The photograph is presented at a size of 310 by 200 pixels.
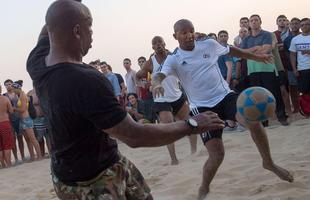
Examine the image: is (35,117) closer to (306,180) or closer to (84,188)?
(306,180)

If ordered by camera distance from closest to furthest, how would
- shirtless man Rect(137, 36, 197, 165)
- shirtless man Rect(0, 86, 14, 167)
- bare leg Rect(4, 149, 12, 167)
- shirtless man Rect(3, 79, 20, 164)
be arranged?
1. shirtless man Rect(137, 36, 197, 165)
2. shirtless man Rect(0, 86, 14, 167)
3. bare leg Rect(4, 149, 12, 167)
4. shirtless man Rect(3, 79, 20, 164)

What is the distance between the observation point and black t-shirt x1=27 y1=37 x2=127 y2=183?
85.7 inches

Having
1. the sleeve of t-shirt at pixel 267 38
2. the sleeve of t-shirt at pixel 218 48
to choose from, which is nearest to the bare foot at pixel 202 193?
the sleeve of t-shirt at pixel 218 48

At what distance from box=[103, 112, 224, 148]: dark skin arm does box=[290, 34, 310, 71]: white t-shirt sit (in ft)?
20.8

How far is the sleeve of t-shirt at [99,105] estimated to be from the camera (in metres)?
2.17

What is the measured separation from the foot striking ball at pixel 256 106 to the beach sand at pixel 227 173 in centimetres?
78

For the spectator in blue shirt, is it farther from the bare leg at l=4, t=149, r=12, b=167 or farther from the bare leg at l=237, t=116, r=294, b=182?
the bare leg at l=237, t=116, r=294, b=182

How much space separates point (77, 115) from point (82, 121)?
0.18 feet

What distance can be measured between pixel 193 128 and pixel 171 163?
14.7ft

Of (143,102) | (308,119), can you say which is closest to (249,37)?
(308,119)

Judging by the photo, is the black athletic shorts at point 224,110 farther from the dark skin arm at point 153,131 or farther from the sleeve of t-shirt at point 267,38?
the sleeve of t-shirt at point 267,38

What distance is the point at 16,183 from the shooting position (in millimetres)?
7406

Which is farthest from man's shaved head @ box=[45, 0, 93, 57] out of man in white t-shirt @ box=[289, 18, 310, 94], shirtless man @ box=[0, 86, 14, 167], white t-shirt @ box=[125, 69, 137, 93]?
white t-shirt @ box=[125, 69, 137, 93]

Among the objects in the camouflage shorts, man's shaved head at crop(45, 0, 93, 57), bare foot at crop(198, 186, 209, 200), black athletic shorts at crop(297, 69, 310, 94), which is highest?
man's shaved head at crop(45, 0, 93, 57)
